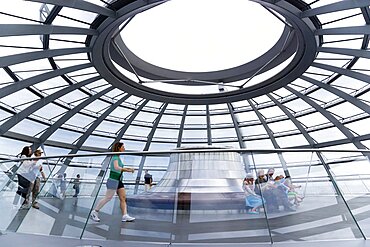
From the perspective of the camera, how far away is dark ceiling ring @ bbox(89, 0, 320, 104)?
733 inches

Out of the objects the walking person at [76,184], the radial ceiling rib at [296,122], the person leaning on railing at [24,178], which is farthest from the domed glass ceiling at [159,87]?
the walking person at [76,184]

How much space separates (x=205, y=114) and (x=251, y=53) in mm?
12938

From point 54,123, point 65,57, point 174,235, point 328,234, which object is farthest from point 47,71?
point 328,234

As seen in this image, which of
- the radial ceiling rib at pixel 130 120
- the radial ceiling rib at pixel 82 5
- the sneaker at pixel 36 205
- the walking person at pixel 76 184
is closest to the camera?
the sneaker at pixel 36 205

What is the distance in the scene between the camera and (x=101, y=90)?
30781 mm

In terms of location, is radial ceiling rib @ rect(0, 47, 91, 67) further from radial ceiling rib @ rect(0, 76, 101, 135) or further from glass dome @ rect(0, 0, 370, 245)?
radial ceiling rib @ rect(0, 76, 101, 135)

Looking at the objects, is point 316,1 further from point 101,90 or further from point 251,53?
point 101,90

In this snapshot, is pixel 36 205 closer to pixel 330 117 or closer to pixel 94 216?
pixel 94 216

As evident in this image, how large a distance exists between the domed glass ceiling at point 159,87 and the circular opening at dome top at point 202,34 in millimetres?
735

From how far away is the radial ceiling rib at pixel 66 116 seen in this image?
30812mm

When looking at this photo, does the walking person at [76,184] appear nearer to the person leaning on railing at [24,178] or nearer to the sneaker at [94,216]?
the person leaning on railing at [24,178]

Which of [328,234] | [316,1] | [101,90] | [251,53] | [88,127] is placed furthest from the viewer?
[88,127]

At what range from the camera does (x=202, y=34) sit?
30.4m

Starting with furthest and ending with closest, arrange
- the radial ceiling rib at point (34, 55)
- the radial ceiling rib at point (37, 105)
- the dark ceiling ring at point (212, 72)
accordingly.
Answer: the radial ceiling rib at point (37, 105) < the radial ceiling rib at point (34, 55) < the dark ceiling ring at point (212, 72)
